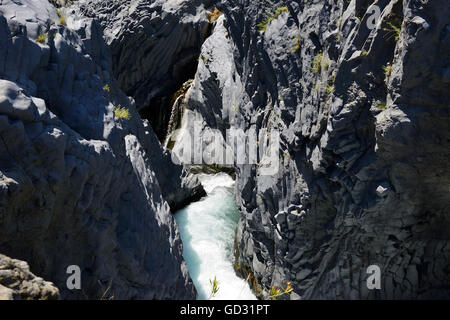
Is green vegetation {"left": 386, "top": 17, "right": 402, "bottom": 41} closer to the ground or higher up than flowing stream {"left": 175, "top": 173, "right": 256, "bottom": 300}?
higher up

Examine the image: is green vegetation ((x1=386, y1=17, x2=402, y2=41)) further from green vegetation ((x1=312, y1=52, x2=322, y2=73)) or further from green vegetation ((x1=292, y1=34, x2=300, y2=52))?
green vegetation ((x1=292, y1=34, x2=300, y2=52))

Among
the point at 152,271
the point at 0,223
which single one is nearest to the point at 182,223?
the point at 152,271

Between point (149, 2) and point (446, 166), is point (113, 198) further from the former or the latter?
point (149, 2)

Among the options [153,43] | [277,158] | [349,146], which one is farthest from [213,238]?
[153,43]

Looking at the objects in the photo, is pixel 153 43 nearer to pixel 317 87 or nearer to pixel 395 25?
pixel 317 87

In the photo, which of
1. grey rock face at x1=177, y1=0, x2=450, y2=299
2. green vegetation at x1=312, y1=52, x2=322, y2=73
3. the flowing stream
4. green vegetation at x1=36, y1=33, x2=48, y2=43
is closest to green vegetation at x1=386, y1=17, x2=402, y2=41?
grey rock face at x1=177, y1=0, x2=450, y2=299

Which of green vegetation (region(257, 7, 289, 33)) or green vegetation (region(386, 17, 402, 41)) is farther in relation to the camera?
green vegetation (region(257, 7, 289, 33))
